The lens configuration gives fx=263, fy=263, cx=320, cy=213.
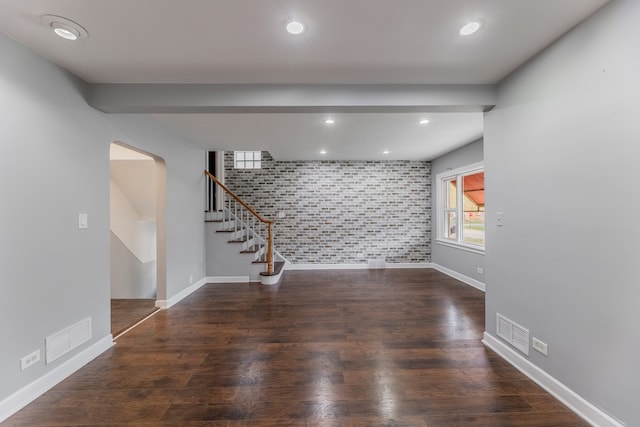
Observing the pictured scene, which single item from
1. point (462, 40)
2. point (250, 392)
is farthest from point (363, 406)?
point (462, 40)

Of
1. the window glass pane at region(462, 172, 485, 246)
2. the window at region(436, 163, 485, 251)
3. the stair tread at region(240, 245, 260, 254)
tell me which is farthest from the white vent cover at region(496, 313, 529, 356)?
the stair tread at region(240, 245, 260, 254)

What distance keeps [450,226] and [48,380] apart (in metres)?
6.17

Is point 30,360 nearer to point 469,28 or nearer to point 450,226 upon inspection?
point 469,28

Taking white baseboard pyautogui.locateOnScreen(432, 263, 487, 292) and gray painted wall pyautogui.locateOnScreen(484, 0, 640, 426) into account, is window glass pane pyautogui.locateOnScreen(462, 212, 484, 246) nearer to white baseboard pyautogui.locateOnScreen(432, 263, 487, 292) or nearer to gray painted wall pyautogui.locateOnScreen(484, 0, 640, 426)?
white baseboard pyautogui.locateOnScreen(432, 263, 487, 292)

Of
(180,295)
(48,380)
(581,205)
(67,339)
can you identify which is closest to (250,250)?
(180,295)

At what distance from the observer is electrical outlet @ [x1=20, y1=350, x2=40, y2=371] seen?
5.86ft

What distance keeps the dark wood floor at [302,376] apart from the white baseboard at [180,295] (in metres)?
0.25

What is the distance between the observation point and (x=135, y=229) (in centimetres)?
520

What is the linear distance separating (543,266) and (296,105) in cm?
234

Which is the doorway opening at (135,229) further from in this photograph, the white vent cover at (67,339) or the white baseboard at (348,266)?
the white baseboard at (348,266)

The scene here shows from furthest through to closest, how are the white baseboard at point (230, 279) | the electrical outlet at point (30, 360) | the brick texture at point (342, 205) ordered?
1. the brick texture at point (342, 205)
2. the white baseboard at point (230, 279)
3. the electrical outlet at point (30, 360)

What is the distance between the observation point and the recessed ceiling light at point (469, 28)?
63.9 inches

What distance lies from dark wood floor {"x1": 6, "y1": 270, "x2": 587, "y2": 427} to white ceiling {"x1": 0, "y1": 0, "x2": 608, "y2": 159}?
96.0 inches

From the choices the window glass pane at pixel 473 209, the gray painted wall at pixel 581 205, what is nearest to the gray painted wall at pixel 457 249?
the window glass pane at pixel 473 209
